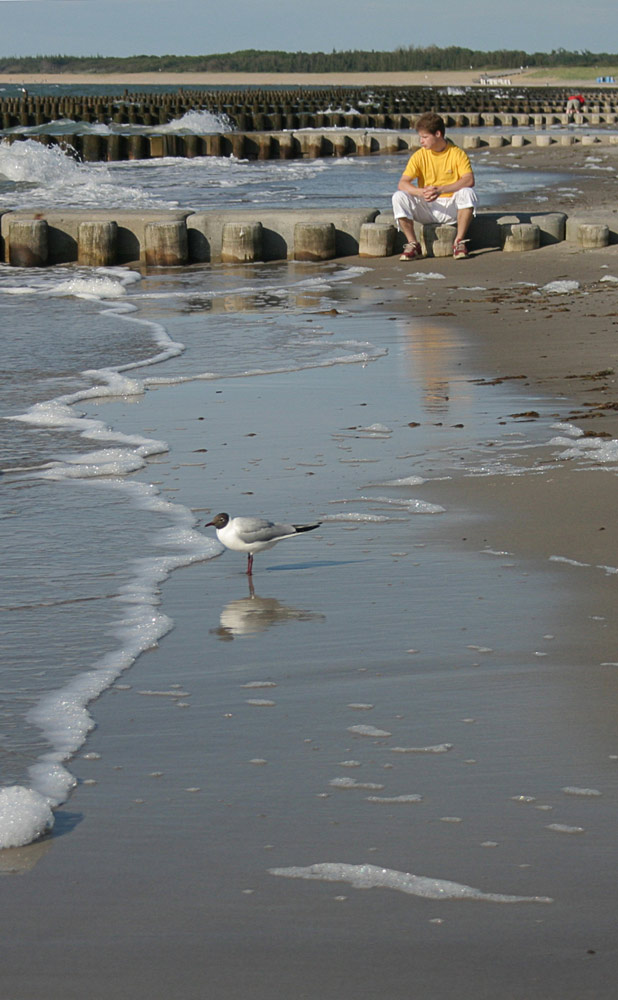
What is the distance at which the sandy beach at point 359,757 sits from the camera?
8.63ft

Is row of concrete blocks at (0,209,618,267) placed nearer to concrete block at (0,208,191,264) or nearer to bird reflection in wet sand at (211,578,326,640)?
concrete block at (0,208,191,264)

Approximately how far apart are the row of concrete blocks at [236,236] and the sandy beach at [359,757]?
300 inches

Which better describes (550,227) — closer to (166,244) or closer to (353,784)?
(166,244)

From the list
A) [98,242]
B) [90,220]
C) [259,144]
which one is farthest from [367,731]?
[259,144]

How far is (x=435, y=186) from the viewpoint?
13.5m

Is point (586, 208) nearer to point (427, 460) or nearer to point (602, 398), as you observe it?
point (602, 398)

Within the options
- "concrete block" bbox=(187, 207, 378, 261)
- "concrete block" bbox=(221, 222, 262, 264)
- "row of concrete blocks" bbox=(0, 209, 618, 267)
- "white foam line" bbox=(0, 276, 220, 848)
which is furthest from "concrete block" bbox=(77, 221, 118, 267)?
"white foam line" bbox=(0, 276, 220, 848)

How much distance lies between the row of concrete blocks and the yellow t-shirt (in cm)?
62

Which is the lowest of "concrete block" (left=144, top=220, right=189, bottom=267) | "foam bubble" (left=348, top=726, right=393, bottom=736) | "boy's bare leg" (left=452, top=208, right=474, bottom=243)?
"foam bubble" (left=348, top=726, right=393, bottom=736)

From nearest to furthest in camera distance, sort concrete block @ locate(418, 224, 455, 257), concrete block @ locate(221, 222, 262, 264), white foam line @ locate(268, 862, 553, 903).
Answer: white foam line @ locate(268, 862, 553, 903)
concrete block @ locate(418, 224, 455, 257)
concrete block @ locate(221, 222, 262, 264)

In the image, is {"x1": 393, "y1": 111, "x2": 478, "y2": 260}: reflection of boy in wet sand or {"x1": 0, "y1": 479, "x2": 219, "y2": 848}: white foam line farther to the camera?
{"x1": 393, "y1": 111, "x2": 478, "y2": 260}: reflection of boy in wet sand

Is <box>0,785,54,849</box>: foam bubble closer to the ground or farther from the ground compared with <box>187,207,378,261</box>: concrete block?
closer to the ground

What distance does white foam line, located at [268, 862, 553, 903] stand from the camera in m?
2.81

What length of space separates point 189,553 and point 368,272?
8.79 m
